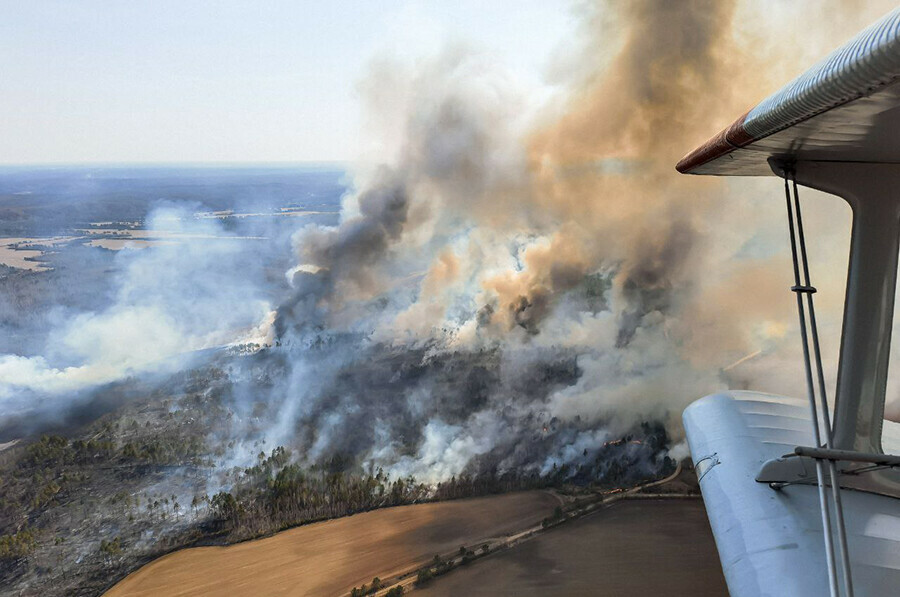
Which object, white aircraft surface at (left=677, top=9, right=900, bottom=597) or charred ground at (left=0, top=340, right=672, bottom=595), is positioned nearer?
white aircraft surface at (left=677, top=9, right=900, bottom=597)

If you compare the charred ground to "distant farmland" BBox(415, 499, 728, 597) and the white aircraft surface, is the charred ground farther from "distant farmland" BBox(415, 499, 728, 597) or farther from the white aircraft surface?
the white aircraft surface

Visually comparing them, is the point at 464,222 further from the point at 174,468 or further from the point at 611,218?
the point at 174,468

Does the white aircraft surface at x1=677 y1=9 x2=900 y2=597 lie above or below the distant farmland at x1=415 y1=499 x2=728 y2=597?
above

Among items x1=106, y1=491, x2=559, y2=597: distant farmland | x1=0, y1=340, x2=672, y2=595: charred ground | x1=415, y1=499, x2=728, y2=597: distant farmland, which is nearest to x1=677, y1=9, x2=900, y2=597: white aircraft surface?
x1=415, y1=499, x2=728, y2=597: distant farmland

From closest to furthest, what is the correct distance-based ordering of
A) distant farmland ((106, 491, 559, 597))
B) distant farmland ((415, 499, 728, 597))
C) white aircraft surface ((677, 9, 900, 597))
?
white aircraft surface ((677, 9, 900, 597)) → distant farmland ((415, 499, 728, 597)) → distant farmland ((106, 491, 559, 597))

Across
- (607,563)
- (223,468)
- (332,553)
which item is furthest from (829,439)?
(223,468)

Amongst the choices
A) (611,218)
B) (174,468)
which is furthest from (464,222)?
(174,468)

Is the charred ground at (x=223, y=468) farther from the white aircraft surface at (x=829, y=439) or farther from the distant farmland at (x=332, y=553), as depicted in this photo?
the white aircraft surface at (x=829, y=439)
